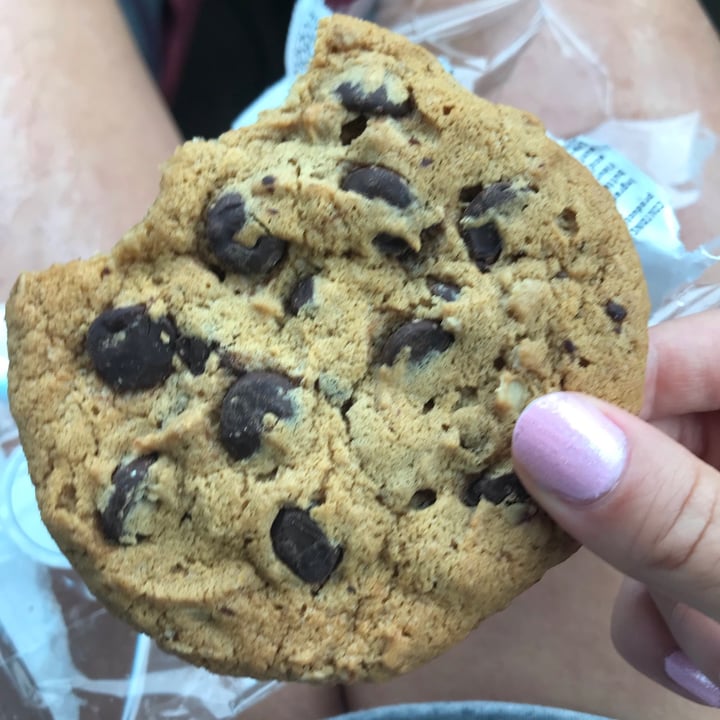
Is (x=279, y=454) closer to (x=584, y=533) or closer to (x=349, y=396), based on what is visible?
(x=349, y=396)

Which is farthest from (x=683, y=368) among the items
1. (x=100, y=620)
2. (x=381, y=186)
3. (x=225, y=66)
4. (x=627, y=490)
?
(x=225, y=66)

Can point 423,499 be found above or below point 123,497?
below

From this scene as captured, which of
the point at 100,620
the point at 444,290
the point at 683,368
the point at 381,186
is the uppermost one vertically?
the point at 381,186

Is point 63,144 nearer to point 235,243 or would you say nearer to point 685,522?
point 235,243

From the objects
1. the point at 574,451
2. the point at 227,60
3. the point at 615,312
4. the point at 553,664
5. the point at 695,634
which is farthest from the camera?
the point at 227,60

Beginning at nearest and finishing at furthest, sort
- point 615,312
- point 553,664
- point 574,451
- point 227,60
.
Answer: point 574,451 → point 615,312 → point 553,664 → point 227,60

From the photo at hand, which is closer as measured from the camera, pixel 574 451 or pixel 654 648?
pixel 574 451
